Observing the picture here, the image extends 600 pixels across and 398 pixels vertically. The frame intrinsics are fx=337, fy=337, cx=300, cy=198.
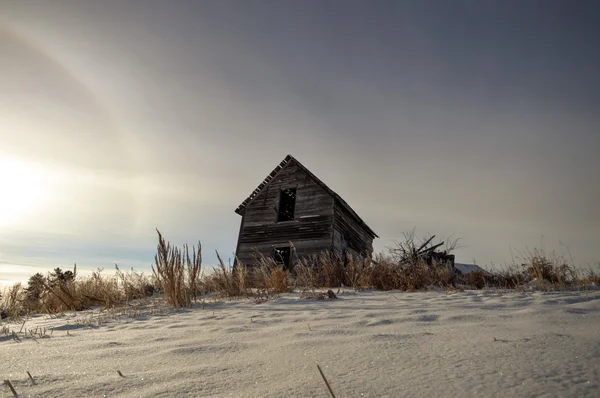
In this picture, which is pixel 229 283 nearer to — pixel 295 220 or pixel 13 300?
pixel 13 300

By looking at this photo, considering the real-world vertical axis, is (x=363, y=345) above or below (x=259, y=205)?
below

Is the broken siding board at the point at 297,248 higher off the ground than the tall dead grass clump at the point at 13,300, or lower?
higher

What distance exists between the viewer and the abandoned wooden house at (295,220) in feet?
46.3

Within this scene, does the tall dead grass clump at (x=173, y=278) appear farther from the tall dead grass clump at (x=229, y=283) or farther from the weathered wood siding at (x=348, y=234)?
the weathered wood siding at (x=348, y=234)

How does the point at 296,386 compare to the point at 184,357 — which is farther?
the point at 184,357

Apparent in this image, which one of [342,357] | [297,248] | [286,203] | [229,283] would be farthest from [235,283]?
[286,203]

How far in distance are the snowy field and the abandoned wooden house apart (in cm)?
1106

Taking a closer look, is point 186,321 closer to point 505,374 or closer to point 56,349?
point 56,349

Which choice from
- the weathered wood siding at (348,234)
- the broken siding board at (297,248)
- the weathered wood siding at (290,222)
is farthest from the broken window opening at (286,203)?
the weathered wood siding at (348,234)

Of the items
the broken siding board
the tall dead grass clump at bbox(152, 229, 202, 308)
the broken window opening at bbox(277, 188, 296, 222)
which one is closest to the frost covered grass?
the tall dead grass clump at bbox(152, 229, 202, 308)

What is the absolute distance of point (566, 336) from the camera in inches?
65.3

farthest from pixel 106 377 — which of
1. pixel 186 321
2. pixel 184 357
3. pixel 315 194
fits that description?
pixel 315 194

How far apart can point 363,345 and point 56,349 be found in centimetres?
216

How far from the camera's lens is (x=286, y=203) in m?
17.6
